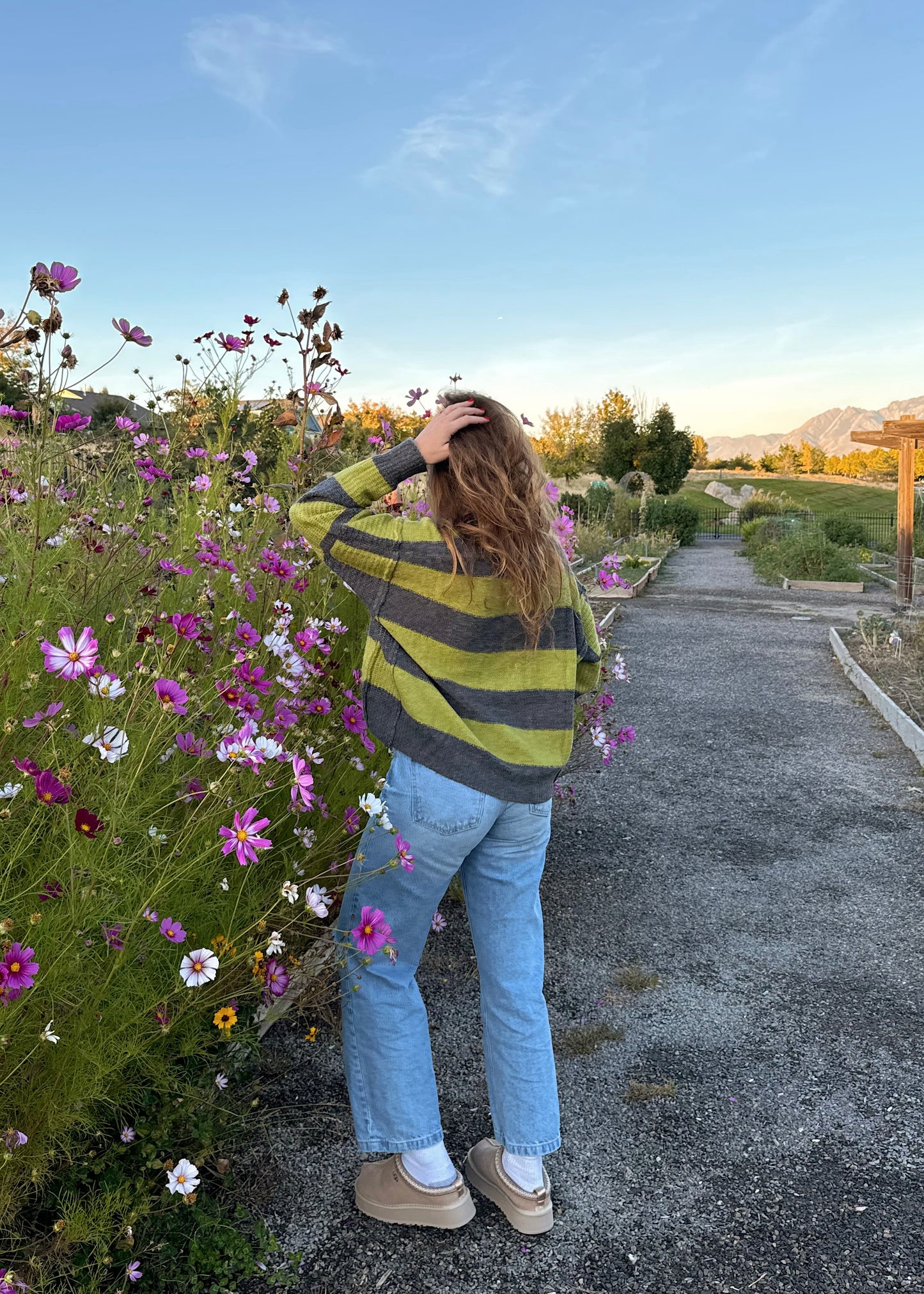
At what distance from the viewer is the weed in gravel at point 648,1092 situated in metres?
2.83

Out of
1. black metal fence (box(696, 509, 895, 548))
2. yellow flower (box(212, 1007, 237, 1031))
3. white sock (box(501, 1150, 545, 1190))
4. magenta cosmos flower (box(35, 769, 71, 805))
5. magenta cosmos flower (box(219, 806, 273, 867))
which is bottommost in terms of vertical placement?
black metal fence (box(696, 509, 895, 548))

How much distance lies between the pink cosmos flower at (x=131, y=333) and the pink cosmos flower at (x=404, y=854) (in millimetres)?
1398

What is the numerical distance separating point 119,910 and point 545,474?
4.15 feet

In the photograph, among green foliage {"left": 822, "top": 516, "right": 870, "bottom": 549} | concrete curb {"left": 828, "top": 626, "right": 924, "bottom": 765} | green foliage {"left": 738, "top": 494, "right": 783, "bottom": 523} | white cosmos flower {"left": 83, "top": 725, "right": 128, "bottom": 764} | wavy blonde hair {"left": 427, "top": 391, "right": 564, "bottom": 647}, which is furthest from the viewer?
green foliage {"left": 738, "top": 494, "right": 783, "bottom": 523}

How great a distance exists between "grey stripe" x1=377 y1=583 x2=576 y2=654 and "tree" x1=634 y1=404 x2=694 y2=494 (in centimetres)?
3998

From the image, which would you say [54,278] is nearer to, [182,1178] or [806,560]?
[182,1178]

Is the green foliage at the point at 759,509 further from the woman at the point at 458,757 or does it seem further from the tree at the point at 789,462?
the tree at the point at 789,462

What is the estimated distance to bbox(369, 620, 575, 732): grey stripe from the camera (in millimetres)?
2141

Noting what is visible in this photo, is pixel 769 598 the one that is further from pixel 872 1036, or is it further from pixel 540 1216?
Answer: pixel 540 1216

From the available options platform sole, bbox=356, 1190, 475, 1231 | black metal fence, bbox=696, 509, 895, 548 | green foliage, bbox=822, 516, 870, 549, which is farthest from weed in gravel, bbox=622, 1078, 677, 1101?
black metal fence, bbox=696, 509, 895, 548

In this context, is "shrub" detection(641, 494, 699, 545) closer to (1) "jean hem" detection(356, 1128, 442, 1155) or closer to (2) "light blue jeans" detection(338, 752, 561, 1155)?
(2) "light blue jeans" detection(338, 752, 561, 1155)

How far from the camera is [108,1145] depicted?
80.4 inches

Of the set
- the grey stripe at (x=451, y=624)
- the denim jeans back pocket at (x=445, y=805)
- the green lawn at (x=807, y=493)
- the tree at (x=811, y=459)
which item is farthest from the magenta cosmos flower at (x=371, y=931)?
the tree at (x=811, y=459)

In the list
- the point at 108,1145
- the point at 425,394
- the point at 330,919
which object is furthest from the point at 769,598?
the point at 108,1145
